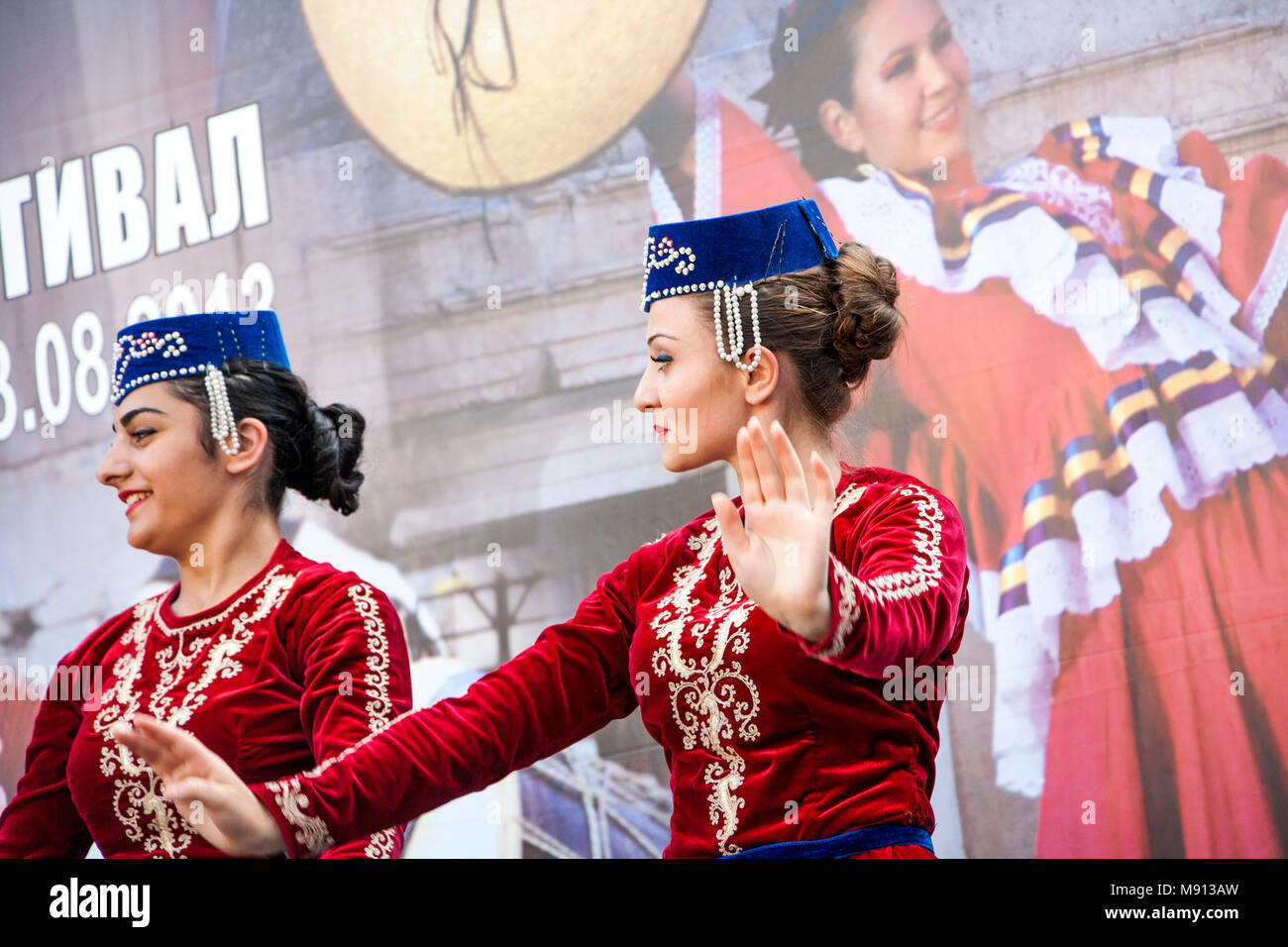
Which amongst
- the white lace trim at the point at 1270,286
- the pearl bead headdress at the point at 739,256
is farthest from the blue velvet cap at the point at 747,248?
the white lace trim at the point at 1270,286

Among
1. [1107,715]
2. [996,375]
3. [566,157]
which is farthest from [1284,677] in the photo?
[566,157]

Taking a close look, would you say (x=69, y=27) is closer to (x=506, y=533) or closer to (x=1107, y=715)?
(x=506, y=533)

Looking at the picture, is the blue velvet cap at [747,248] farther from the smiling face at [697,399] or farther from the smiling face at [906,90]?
the smiling face at [906,90]

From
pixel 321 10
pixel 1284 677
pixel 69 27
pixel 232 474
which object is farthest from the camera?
pixel 69 27

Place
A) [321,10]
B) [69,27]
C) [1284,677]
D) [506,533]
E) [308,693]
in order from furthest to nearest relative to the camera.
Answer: [69,27]
[321,10]
[506,533]
[1284,677]
[308,693]

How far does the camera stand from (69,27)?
434 cm

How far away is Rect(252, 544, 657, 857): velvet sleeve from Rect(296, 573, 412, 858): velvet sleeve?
0.63ft

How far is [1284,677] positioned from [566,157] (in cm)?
207

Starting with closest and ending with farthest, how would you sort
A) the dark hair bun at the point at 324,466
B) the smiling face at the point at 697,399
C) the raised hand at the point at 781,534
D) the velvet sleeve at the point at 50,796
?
the raised hand at the point at 781,534 < the smiling face at the point at 697,399 < the velvet sleeve at the point at 50,796 < the dark hair bun at the point at 324,466

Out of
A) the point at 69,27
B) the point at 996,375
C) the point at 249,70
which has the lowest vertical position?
the point at 996,375

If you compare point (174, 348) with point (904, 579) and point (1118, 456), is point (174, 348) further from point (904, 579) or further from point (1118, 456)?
point (1118, 456)

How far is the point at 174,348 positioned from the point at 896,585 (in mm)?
1440

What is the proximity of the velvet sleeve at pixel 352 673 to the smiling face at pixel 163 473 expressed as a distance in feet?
0.97

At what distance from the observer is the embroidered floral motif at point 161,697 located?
2.21 m
